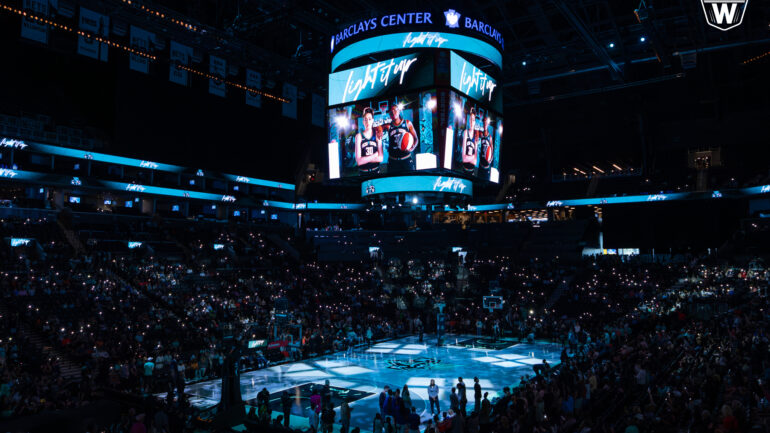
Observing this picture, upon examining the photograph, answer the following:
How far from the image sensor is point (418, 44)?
65.4 feet

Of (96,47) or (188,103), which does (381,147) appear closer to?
(96,47)

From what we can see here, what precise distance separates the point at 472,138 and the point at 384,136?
3346 millimetres

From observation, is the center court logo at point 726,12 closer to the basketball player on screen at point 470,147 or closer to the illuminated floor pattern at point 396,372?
the basketball player on screen at point 470,147

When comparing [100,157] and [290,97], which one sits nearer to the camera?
[290,97]

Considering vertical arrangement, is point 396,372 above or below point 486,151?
below

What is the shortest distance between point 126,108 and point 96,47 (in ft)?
35.6

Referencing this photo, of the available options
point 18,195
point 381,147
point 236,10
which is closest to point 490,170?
point 381,147

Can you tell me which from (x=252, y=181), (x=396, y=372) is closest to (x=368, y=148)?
(x=396, y=372)

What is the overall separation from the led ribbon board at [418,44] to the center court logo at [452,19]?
0.30 meters

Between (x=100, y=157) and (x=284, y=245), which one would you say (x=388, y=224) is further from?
(x=100, y=157)

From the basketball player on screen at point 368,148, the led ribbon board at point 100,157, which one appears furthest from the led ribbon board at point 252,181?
Answer: the basketball player on screen at point 368,148

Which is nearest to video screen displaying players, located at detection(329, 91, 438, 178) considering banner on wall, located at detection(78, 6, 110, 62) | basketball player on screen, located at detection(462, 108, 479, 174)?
basketball player on screen, located at detection(462, 108, 479, 174)

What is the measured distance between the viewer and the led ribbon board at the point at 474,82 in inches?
782

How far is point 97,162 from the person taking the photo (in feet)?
127
